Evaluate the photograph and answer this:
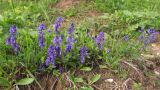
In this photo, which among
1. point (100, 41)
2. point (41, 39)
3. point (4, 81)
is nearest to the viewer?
point (4, 81)

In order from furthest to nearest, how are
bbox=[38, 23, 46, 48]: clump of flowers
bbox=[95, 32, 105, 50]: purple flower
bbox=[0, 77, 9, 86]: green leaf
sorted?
1. bbox=[95, 32, 105, 50]: purple flower
2. bbox=[38, 23, 46, 48]: clump of flowers
3. bbox=[0, 77, 9, 86]: green leaf

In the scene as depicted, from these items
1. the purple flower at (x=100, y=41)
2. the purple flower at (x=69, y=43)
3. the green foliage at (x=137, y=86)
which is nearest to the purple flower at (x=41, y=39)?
the purple flower at (x=69, y=43)

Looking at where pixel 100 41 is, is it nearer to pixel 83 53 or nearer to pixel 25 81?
pixel 83 53

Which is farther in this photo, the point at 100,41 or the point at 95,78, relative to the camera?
the point at 100,41

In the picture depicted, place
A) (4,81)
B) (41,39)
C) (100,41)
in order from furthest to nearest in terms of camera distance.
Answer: (100,41) < (41,39) < (4,81)

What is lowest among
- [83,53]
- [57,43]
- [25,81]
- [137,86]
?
[137,86]

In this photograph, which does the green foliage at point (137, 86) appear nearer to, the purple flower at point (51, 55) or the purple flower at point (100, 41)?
the purple flower at point (100, 41)

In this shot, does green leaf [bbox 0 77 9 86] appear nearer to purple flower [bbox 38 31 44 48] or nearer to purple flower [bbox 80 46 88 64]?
purple flower [bbox 38 31 44 48]

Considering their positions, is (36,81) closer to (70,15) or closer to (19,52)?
(19,52)

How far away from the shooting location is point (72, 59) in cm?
334

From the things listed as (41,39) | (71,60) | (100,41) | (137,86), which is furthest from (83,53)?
(137,86)

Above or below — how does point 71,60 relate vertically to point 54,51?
below

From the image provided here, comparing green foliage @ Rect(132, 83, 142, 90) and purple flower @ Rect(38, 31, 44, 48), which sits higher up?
purple flower @ Rect(38, 31, 44, 48)

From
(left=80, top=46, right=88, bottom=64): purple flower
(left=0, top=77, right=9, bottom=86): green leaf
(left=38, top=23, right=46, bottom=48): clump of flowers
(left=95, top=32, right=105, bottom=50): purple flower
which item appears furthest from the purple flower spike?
(left=0, top=77, right=9, bottom=86): green leaf
